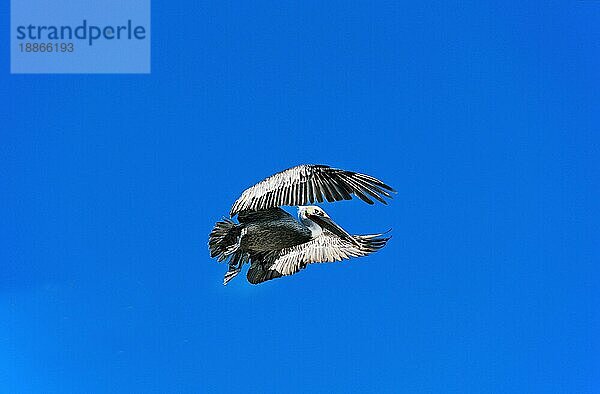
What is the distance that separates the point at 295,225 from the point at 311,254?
2.83 feet

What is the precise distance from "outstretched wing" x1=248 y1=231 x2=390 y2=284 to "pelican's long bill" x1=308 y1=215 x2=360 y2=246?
0.25ft

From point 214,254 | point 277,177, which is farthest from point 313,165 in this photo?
point 214,254

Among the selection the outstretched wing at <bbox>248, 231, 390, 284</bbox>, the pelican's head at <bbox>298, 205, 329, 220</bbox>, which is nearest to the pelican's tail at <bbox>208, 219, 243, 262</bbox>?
the outstretched wing at <bbox>248, 231, 390, 284</bbox>

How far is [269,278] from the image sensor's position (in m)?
15.2

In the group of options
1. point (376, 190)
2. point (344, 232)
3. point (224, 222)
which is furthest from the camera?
point (224, 222)

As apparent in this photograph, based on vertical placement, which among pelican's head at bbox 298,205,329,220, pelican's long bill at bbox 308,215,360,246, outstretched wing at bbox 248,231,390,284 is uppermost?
pelican's head at bbox 298,205,329,220

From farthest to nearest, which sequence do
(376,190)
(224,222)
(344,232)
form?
(224,222) → (344,232) → (376,190)

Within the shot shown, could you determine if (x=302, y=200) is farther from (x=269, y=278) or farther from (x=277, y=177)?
(x=269, y=278)

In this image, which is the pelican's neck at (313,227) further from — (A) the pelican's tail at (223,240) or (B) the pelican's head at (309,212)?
(A) the pelican's tail at (223,240)

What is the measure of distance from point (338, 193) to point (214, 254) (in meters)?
3.66

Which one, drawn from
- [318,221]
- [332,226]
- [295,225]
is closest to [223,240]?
[295,225]

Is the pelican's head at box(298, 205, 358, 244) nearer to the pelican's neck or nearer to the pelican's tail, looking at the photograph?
the pelican's neck

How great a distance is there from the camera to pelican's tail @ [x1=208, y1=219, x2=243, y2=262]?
1605 centimetres

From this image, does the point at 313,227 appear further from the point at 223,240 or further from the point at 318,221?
the point at 223,240
